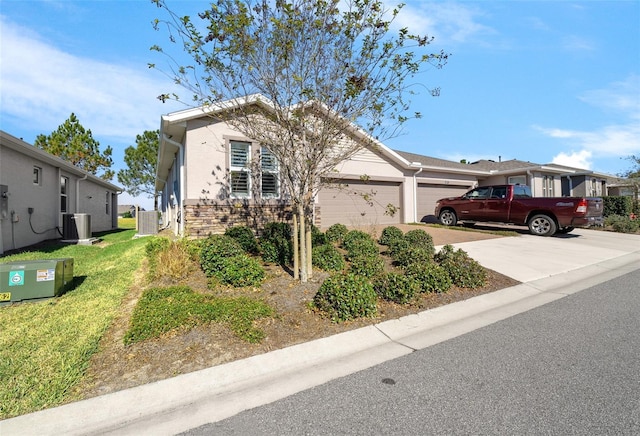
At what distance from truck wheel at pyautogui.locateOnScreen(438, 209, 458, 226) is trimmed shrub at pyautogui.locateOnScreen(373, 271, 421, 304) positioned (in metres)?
9.34

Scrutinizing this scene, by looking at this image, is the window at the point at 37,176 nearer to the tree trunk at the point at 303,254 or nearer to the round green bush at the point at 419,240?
the tree trunk at the point at 303,254

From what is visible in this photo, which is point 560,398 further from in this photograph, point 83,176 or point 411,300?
point 83,176

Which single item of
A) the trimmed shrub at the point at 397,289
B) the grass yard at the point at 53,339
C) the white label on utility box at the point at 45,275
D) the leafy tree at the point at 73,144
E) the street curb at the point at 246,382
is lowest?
the street curb at the point at 246,382

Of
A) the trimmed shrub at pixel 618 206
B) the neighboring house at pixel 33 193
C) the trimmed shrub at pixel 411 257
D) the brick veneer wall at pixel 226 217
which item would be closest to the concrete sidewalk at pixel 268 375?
the trimmed shrub at pixel 411 257

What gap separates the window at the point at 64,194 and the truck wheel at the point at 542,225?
18.4 metres

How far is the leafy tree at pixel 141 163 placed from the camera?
116ft

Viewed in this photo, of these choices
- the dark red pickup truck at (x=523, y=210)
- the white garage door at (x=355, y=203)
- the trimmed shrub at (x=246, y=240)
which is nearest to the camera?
the trimmed shrub at (x=246, y=240)

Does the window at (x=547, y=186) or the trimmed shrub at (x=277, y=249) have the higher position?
the window at (x=547, y=186)

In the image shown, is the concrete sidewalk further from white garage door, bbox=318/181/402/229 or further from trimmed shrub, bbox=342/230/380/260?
white garage door, bbox=318/181/402/229

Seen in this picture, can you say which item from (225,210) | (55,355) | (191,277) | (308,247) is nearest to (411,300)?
(308,247)

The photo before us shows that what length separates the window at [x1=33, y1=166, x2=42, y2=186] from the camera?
423 inches

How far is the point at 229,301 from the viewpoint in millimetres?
4453

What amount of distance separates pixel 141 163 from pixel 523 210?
38.8 m

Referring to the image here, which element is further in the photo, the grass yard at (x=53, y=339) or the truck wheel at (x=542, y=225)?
the truck wheel at (x=542, y=225)
